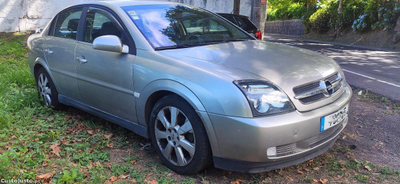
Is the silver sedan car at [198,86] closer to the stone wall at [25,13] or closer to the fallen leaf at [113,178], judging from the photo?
the fallen leaf at [113,178]

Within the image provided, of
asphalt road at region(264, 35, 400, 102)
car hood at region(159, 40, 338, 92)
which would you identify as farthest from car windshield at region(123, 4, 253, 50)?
asphalt road at region(264, 35, 400, 102)

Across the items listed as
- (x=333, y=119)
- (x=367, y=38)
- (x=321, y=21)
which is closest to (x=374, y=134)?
(x=333, y=119)

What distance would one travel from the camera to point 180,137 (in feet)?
9.95

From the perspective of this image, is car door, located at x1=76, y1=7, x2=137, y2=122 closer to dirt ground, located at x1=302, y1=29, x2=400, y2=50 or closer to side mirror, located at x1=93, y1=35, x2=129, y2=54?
side mirror, located at x1=93, y1=35, x2=129, y2=54

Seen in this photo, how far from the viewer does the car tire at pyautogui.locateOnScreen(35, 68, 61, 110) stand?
475cm

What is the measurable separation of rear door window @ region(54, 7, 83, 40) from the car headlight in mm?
2560

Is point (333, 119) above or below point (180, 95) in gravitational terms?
below

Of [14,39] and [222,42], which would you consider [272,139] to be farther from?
[14,39]

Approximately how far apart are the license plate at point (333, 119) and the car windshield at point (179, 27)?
147 cm

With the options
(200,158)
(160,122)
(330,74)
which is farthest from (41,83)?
(330,74)

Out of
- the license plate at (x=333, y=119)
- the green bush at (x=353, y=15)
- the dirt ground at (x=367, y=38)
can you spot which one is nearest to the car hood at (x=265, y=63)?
the license plate at (x=333, y=119)

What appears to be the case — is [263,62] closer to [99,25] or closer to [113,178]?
[113,178]

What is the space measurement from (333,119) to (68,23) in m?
3.44

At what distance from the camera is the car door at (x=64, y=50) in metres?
4.24
